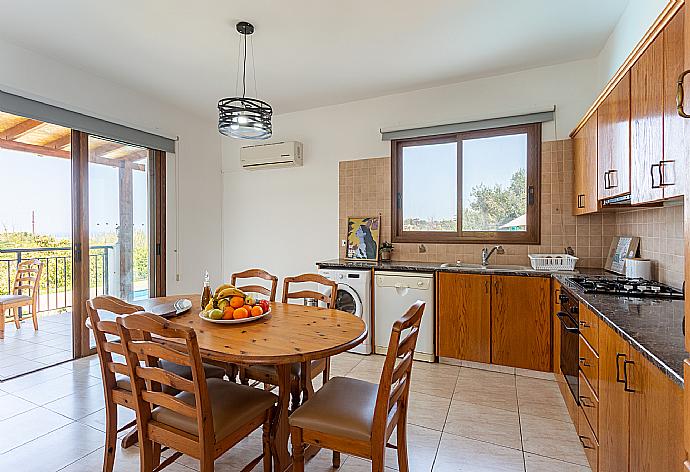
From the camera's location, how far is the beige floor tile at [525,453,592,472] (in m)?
1.94

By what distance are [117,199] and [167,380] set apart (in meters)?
3.15

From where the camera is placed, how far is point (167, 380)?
1.47 metres

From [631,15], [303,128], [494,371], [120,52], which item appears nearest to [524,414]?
[494,371]

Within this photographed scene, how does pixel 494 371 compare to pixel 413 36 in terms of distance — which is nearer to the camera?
pixel 413 36

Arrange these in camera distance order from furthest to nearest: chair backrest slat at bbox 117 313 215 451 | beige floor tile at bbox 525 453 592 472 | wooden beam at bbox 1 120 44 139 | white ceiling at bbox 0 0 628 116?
wooden beam at bbox 1 120 44 139
white ceiling at bbox 0 0 628 116
beige floor tile at bbox 525 453 592 472
chair backrest slat at bbox 117 313 215 451

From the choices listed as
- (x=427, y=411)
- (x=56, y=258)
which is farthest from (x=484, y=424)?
(x=56, y=258)

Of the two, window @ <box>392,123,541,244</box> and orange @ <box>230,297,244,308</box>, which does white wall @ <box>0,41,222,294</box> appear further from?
orange @ <box>230,297,244,308</box>

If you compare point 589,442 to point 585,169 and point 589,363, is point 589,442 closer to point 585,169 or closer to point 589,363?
point 589,363

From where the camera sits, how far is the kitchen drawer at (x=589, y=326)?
1707mm

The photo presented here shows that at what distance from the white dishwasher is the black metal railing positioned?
9.17ft

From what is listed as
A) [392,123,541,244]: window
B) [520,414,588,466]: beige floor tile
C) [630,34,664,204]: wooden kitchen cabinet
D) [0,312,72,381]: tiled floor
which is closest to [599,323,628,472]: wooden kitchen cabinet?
[520,414,588,466]: beige floor tile

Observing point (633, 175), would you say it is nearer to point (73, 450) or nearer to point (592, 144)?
point (592, 144)

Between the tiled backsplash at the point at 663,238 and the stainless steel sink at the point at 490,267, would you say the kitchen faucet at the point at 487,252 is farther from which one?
the tiled backsplash at the point at 663,238

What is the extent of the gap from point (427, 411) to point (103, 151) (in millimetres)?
3865
